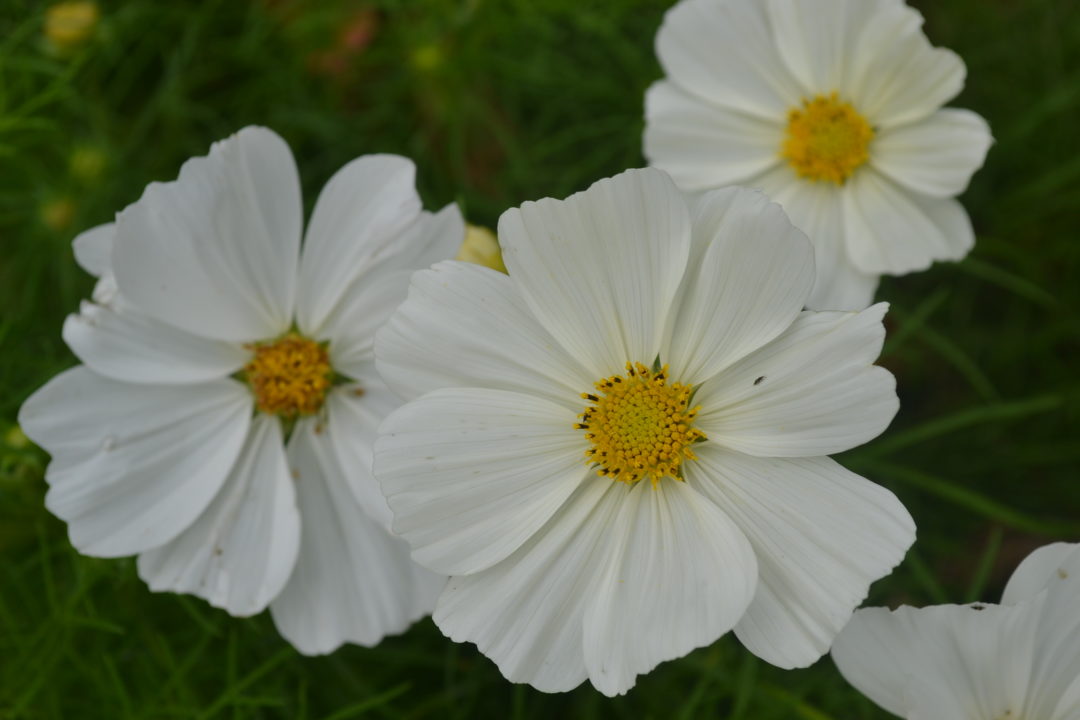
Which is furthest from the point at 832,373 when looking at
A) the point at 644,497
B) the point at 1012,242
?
the point at 1012,242

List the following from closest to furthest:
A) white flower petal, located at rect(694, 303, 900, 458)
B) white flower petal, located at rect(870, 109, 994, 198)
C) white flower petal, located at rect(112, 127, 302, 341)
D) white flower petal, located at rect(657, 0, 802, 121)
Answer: white flower petal, located at rect(694, 303, 900, 458) → white flower petal, located at rect(112, 127, 302, 341) → white flower petal, located at rect(870, 109, 994, 198) → white flower petal, located at rect(657, 0, 802, 121)

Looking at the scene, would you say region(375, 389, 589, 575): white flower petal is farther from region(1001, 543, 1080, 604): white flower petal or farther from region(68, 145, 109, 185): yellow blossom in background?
region(68, 145, 109, 185): yellow blossom in background

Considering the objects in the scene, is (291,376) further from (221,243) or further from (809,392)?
(809,392)

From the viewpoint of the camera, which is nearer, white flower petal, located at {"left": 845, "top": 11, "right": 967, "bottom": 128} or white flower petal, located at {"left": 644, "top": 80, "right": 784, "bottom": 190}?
white flower petal, located at {"left": 845, "top": 11, "right": 967, "bottom": 128}

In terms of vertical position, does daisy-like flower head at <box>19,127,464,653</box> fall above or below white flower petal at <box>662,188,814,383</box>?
below

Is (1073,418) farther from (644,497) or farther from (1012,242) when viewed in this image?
(644,497)

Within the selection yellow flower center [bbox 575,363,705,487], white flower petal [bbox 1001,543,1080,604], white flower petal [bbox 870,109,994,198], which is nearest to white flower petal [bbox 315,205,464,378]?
yellow flower center [bbox 575,363,705,487]

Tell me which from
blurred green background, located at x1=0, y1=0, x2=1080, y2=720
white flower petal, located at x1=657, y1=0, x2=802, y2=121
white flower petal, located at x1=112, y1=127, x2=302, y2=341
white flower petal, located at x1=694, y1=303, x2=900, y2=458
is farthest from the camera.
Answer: blurred green background, located at x1=0, y1=0, x2=1080, y2=720
